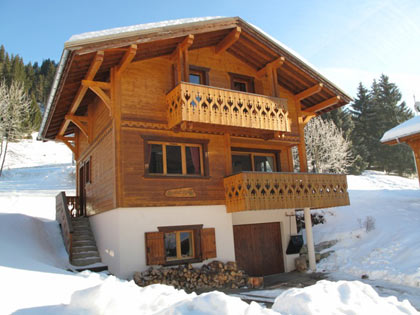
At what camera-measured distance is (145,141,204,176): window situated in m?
12.5

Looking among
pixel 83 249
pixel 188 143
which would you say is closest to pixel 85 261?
pixel 83 249

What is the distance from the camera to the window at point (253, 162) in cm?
1480

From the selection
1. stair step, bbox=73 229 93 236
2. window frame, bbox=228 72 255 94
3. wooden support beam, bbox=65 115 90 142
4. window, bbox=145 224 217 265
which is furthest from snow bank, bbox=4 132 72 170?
window, bbox=145 224 217 265

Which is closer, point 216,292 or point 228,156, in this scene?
point 216,292

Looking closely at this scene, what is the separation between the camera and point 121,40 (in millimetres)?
11188

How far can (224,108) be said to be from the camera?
1302cm

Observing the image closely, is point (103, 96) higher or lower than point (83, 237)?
higher

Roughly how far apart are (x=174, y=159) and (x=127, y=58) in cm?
376

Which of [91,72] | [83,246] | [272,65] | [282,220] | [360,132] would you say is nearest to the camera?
[91,72]

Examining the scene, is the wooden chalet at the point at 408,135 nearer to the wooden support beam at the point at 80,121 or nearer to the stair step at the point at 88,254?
the stair step at the point at 88,254

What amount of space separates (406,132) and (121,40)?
37.5ft

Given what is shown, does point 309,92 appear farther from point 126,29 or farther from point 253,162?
point 126,29

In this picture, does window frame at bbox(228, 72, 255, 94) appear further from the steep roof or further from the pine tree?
the pine tree

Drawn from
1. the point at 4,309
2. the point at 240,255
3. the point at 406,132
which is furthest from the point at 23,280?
the point at 406,132
